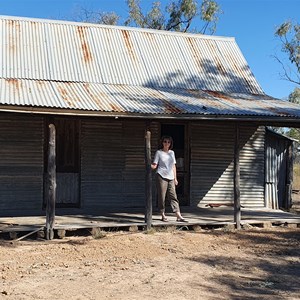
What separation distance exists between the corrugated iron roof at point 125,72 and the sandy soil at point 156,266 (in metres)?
2.31

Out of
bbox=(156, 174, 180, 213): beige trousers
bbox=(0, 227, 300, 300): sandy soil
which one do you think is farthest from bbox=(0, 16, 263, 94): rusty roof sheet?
bbox=(0, 227, 300, 300): sandy soil

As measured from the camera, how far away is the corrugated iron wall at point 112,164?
11.0 meters

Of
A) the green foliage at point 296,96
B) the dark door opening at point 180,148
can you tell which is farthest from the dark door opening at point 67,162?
the green foliage at point 296,96

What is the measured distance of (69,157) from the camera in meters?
11.0

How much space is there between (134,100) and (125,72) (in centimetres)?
235

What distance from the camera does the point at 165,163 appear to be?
9.23 metres

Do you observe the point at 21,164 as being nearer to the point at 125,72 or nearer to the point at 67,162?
the point at 67,162

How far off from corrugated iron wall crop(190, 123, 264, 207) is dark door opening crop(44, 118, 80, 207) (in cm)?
282

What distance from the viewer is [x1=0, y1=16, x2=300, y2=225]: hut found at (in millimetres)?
9555

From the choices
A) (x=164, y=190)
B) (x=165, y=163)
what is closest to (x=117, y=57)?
(x=165, y=163)

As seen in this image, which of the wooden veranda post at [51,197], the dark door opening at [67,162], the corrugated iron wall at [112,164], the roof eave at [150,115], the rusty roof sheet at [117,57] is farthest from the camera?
the rusty roof sheet at [117,57]

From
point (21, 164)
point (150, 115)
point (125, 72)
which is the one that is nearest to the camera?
point (150, 115)

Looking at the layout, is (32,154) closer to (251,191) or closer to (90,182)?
(90,182)

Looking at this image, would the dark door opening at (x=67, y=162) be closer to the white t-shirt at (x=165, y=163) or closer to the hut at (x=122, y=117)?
the hut at (x=122, y=117)
